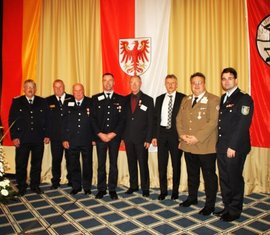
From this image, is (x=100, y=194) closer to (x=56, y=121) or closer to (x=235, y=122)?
(x=56, y=121)

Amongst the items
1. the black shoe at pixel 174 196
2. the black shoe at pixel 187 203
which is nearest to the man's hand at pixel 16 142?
the black shoe at pixel 174 196

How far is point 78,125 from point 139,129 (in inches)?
34.5

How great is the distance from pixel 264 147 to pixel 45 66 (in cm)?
381

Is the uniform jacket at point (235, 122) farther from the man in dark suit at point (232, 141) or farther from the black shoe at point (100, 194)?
the black shoe at point (100, 194)

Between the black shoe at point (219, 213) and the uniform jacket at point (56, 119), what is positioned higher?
the uniform jacket at point (56, 119)

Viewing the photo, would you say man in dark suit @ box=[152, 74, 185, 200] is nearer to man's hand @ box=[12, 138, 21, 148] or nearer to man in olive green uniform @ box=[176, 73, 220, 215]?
man in olive green uniform @ box=[176, 73, 220, 215]

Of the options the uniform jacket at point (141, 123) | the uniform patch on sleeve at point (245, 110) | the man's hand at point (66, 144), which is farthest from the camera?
the man's hand at point (66, 144)

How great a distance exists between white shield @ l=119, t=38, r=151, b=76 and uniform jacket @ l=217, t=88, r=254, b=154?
68.1 inches

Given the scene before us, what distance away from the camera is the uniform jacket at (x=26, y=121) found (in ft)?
12.9

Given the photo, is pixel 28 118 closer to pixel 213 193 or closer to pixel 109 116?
pixel 109 116

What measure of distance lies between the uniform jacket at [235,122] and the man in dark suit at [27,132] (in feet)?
8.45

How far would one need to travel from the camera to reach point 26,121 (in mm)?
3959

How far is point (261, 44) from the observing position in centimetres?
387

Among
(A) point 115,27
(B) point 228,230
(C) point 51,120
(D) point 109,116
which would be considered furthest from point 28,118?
(B) point 228,230
